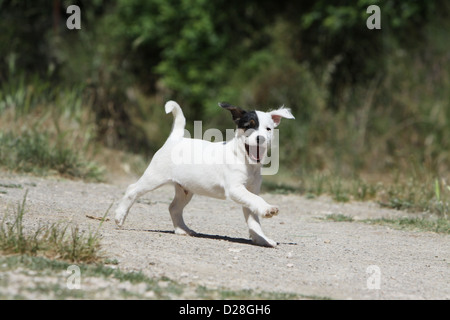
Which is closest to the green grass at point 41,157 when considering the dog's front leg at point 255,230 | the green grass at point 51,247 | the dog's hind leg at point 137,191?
the dog's hind leg at point 137,191

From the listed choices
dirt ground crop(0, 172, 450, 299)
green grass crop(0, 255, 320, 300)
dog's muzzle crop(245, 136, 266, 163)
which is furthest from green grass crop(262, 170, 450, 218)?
green grass crop(0, 255, 320, 300)

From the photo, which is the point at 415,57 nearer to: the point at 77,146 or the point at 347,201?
the point at 347,201

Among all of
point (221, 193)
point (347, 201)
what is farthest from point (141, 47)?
point (221, 193)

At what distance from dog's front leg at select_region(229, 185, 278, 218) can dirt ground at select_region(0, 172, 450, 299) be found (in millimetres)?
380

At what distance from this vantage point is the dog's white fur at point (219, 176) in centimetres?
677

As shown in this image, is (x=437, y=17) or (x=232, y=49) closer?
(x=437, y=17)

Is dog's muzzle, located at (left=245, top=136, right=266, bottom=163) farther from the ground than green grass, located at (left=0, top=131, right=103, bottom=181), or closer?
farther from the ground

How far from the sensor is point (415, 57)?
1567 centimetres

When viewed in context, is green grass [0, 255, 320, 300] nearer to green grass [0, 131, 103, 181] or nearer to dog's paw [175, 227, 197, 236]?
dog's paw [175, 227, 197, 236]

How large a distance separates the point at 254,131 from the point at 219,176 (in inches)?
22.3

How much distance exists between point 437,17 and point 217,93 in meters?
4.90

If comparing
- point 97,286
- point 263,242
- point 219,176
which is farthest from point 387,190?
point 97,286

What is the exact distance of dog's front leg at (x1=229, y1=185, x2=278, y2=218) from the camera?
21.1 ft

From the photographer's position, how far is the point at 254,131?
6746 millimetres
